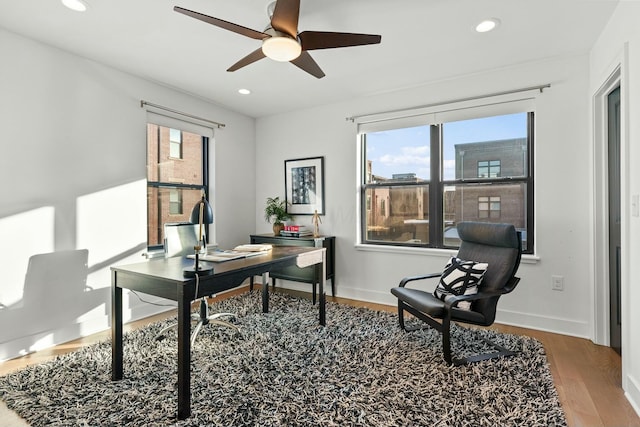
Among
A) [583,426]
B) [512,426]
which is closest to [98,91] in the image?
[512,426]

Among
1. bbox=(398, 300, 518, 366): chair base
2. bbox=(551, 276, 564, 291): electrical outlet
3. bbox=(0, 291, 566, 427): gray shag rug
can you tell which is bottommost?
bbox=(0, 291, 566, 427): gray shag rug

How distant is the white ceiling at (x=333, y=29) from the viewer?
7.19 feet

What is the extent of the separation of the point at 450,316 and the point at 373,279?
5.36 feet

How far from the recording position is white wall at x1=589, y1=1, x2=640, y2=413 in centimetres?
185

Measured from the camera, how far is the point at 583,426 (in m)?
1.67

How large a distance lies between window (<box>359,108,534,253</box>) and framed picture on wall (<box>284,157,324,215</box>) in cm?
58

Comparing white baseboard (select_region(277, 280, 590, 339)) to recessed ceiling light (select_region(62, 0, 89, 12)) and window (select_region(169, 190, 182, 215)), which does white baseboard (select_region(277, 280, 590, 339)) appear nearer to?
window (select_region(169, 190, 182, 215))

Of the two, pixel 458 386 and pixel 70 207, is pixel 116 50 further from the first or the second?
pixel 458 386

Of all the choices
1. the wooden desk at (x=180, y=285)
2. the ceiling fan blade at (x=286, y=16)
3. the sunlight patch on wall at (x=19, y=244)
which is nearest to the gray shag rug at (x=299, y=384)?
the wooden desk at (x=180, y=285)

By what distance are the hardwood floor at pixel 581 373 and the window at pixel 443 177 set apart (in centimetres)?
88

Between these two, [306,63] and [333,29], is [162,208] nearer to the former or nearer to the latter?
[306,63]

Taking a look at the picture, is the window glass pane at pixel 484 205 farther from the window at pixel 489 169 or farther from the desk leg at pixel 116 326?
the desk leg at pixel 116 326

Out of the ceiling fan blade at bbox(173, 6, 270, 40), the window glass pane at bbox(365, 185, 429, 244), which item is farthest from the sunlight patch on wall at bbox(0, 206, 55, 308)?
the window glass pane at bbox(365, 185, 429, 244)

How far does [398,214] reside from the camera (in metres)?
3.87
